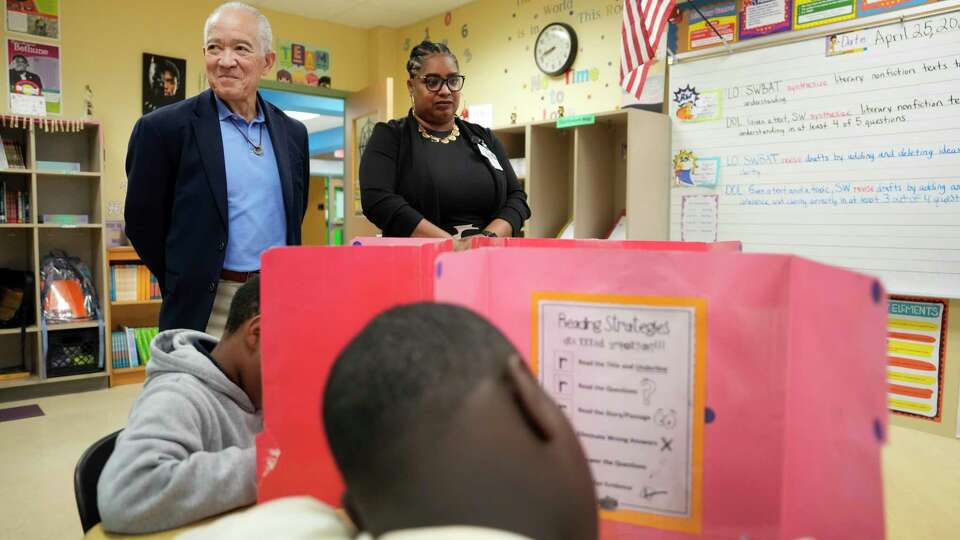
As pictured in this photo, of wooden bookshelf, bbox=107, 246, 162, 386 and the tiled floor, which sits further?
wooden bookshelf, bbox=107, 246, 162, 386

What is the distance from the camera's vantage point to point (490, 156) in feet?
5.71

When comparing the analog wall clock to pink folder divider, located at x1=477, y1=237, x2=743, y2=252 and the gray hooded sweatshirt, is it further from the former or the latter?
the gray hooded sweatshirt

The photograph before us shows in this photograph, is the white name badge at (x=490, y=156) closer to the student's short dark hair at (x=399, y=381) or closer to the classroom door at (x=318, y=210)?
the student's short dark hair at (x=399, y=381)

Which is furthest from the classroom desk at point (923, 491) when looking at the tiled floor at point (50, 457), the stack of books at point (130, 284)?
the stack of books at point (130, 284)

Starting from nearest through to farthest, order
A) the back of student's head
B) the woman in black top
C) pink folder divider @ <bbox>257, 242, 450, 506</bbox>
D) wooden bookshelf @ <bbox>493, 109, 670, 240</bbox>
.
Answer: the back of student's head < pink folder divider @ <bbox>257, 242, 450, 506</bbox> < the woman in black top < wooden bookshelf @ <bbox>493, 109, 670, 240</bbox>

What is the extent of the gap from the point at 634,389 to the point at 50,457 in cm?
322

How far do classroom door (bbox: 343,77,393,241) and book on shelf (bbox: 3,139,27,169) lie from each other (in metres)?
2.00

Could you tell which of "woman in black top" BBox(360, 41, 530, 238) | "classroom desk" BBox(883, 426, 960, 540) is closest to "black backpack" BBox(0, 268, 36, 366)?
"woman in black top" BBox(360, 41, 530, 238)

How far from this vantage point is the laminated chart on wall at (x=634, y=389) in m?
0.54

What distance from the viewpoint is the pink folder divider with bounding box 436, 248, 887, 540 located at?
0.47 meters

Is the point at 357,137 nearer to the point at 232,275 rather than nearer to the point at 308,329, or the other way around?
the point at 232,275

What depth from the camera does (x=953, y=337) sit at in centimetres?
268

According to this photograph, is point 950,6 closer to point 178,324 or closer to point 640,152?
point 640,152

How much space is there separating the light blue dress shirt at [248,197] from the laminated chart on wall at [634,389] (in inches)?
47.7
